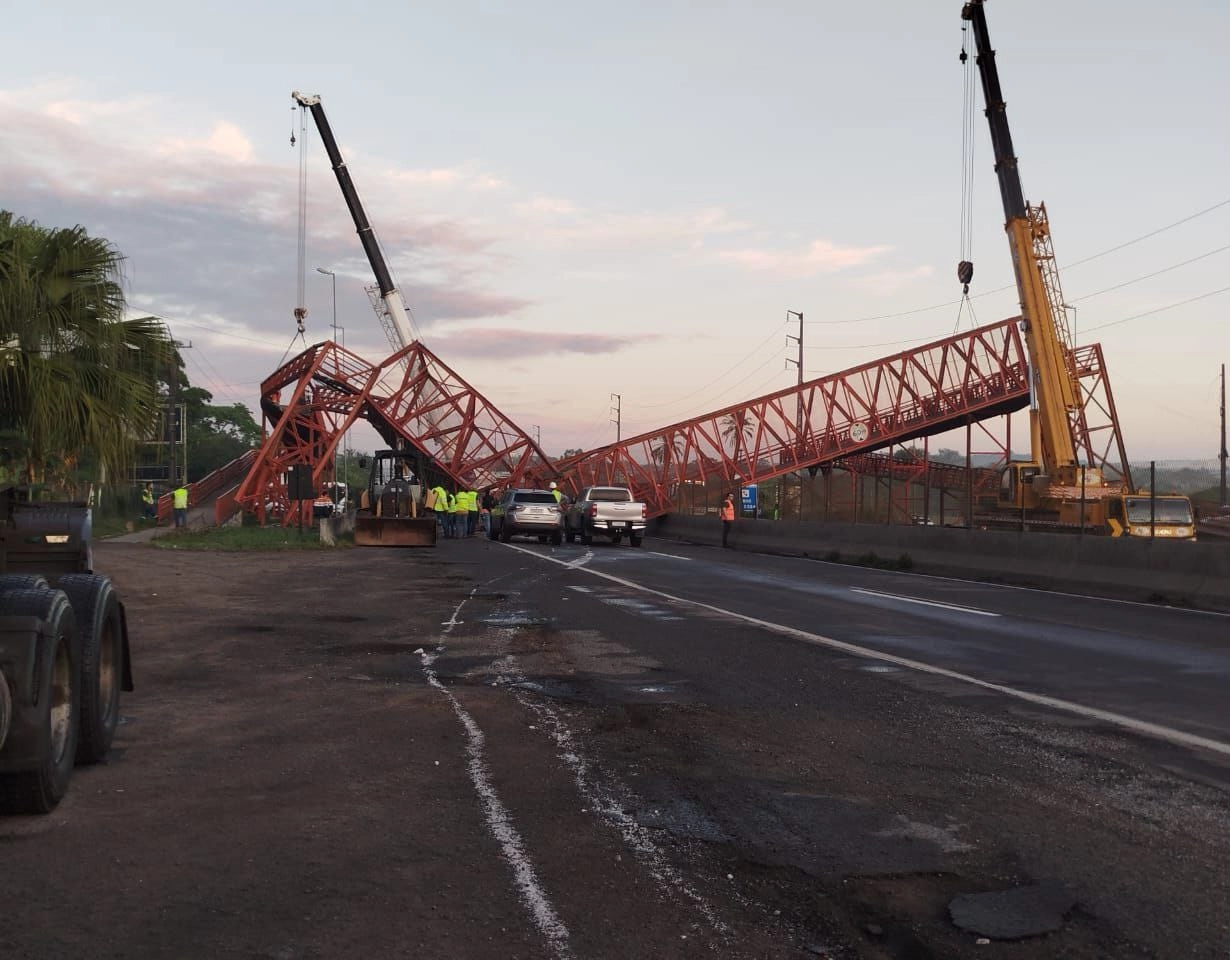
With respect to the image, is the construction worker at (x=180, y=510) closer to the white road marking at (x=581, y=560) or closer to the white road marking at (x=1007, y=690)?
the white road marking at (x=581, y=560)

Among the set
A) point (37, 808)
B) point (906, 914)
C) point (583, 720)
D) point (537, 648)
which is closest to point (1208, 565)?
point (537, 648)

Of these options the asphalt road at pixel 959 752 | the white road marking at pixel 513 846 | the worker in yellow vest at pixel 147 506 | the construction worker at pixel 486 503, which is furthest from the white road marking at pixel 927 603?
the worker in yellow vest at pixel 147 506

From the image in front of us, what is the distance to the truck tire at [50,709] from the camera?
550 centimetres

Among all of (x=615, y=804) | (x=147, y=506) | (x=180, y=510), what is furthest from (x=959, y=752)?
(x=147, y=506)

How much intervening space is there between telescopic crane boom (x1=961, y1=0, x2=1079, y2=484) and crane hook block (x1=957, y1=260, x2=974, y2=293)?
18.5 feet

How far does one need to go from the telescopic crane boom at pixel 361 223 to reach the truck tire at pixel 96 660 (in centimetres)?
5616

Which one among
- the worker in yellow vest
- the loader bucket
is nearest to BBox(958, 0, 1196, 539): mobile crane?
the loader bucket

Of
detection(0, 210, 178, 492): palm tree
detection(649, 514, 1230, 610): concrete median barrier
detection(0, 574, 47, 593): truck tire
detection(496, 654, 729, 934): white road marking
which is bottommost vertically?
detection(496, 654, 729, 934): white road marking

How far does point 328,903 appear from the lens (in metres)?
4.45

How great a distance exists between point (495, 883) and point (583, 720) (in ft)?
11.2

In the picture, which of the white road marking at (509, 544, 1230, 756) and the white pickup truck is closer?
the white road marking at (509, 544, 1230, 756)

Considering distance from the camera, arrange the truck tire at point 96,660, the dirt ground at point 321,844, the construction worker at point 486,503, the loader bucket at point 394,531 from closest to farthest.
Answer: the dirt ground at point 321,844
the truck tire at point 96,660
the loader bucket at point 394,531
the construction worker at point 486,503

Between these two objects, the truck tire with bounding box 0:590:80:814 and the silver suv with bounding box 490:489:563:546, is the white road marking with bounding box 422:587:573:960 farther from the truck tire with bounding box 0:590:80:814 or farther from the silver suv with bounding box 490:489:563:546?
the silver suv with bounding box 490:489:563:546

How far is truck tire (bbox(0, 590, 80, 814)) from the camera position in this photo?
550 cm
